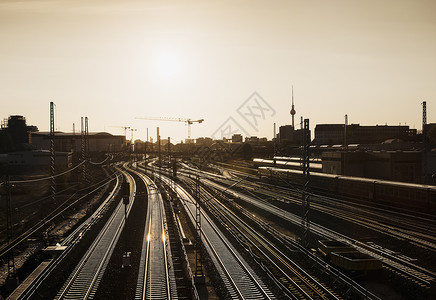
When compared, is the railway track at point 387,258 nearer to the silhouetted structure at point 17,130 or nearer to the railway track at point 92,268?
the railway track at point 92,268

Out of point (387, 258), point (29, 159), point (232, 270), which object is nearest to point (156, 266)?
point (232, 270)

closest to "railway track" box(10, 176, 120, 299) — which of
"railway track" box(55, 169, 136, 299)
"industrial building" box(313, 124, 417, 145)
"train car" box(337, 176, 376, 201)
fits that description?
"railway track" box(55, 169, 136, 299)

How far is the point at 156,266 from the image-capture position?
1986 centimetres

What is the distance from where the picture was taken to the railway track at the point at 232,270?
51.8ft

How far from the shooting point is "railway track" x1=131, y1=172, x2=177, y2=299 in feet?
53.2

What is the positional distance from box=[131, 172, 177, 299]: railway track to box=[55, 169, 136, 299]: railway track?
206cm

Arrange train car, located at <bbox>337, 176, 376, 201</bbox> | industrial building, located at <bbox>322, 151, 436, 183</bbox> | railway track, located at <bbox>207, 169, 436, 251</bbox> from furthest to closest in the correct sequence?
industrial building, located at <bbox>322, 151, 436, 183</bbox> → train car, located at <bbox>337, 176, 376, 201</bbox> → railway track, located at <bbox>207, 169, 436, 251</bbox>

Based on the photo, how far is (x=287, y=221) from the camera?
29984 millimetres

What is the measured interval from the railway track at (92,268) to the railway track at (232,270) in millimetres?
6100

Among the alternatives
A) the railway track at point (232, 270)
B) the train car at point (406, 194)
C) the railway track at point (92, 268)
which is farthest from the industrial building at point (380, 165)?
the railway track at point (92, 268)

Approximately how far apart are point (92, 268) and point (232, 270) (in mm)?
7554

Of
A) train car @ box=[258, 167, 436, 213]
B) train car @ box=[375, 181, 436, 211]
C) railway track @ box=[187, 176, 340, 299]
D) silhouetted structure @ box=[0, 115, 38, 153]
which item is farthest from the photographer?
silhouetted structure @ box=[0, 115, 38, 153]

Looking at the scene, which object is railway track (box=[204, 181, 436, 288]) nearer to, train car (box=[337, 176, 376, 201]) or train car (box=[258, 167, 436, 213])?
train car (box=[258, 167, 436, 213])

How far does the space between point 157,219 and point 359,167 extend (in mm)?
26451
